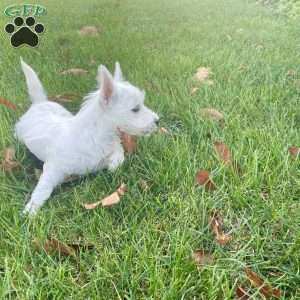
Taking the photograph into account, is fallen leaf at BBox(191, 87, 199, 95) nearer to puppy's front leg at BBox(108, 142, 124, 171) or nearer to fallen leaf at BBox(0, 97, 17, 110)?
puppy's front leg at BBox(108, 142, 124, 171)

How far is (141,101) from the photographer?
117 centimetres

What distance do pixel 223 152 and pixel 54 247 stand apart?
19.1 inches

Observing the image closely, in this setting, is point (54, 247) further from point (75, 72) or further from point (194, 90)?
point (194, 90)

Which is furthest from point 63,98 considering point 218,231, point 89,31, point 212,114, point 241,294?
point 241,294

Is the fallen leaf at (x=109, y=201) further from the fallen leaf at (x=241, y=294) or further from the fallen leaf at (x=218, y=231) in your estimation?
the fallen leaf at (x=241, y=294)

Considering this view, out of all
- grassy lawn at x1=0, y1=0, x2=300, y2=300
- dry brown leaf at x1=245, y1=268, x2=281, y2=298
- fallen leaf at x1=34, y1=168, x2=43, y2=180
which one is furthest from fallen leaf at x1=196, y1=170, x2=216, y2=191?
fallen leaf at x1=34, y1=168, x2=43, y2=180

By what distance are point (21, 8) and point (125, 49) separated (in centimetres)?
31

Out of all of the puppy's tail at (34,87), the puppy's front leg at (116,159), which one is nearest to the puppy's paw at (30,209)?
the puppy's front leg at (116,159)

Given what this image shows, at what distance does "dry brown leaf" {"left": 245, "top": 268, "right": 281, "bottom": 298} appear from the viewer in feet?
2.87

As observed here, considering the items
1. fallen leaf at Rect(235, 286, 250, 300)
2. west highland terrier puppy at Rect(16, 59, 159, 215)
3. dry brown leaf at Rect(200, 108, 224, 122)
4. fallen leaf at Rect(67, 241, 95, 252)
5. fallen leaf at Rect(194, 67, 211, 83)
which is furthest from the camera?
fallen leaf at Rect(194, 67, 211, 83)

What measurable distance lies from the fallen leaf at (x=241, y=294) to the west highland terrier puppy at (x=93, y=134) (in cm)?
43

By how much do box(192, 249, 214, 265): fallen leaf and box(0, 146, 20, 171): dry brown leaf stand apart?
0.50 metres

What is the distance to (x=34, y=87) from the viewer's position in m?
1.29

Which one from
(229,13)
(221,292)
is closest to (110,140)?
(221,292)
